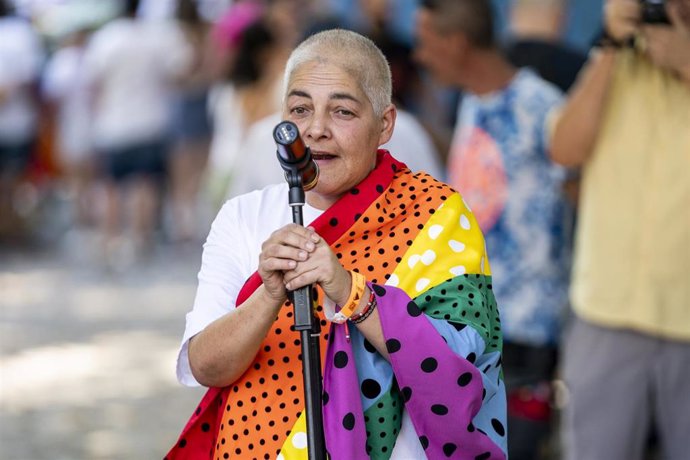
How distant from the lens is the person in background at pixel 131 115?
12453 mm

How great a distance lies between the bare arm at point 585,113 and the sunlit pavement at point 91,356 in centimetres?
306

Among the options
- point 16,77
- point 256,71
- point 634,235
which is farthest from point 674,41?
point 16,77

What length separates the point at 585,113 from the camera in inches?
187

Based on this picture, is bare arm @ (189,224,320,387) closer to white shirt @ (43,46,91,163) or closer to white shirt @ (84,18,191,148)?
white shirt @ (84,18,191,148)

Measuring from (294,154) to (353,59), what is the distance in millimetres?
508

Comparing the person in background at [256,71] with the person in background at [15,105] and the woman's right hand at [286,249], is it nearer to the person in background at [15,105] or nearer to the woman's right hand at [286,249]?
the woman's right hand at [286,249]

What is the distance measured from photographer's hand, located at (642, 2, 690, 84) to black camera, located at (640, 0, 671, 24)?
17 mm

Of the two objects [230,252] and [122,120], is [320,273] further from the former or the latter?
[122,120]

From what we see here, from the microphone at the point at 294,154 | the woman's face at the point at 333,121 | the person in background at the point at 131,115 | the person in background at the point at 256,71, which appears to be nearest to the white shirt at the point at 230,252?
the woman's face at the point at 333,121

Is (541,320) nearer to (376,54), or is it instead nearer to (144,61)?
(376,54)

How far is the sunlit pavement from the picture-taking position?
7.34 m

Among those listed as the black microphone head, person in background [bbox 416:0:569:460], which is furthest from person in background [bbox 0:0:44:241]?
the black microphone head

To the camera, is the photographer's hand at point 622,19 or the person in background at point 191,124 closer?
the photographer's hand at point 622,19

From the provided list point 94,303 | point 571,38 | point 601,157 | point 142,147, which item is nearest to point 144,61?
point 142,147
